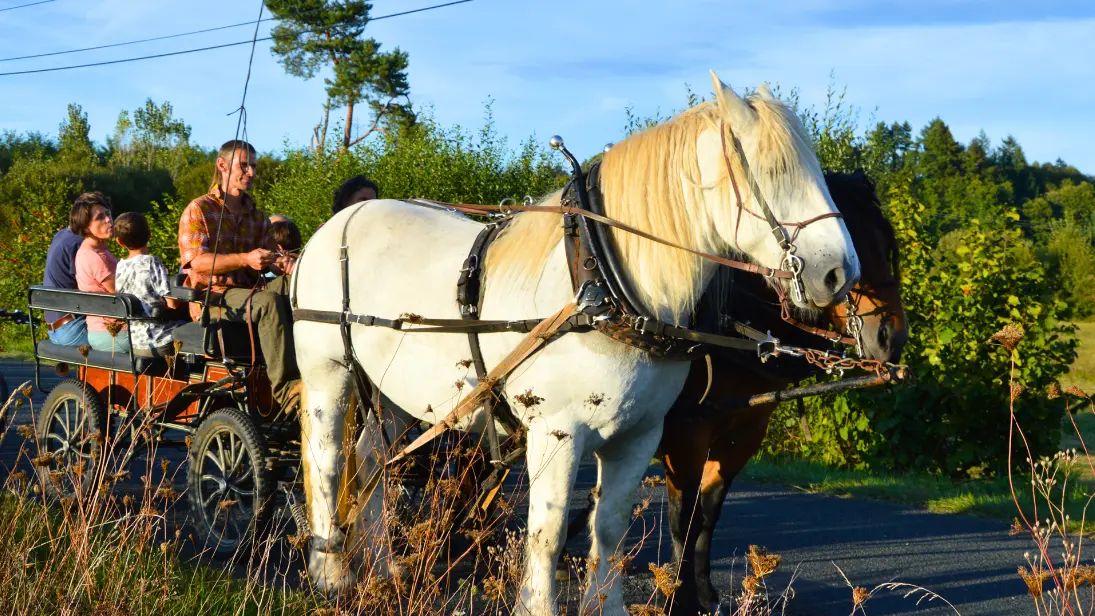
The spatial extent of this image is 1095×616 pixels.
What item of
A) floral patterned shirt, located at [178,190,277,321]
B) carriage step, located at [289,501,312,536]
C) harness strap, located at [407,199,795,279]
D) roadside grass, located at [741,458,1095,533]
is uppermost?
floral patterned shirt, located at [178,190,277,321]

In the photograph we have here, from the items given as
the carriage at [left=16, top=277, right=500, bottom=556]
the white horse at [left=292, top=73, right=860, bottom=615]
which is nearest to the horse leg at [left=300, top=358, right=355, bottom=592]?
the carriage at [left=16, top=277, right=500, bottom=556]

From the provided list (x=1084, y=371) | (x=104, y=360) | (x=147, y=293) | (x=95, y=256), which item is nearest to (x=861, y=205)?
(x=147, y=293)

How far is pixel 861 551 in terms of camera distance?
5.74m

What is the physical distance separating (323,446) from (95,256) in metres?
2.73

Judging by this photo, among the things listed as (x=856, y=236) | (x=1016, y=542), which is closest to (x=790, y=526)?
(x=1016, y=542)

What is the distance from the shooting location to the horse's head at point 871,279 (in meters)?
4.13

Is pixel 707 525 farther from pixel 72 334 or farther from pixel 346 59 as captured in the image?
pixel 346 59

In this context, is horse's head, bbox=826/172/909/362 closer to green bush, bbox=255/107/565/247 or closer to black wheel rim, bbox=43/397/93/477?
black wheel rim, bbox=43/397/93/477

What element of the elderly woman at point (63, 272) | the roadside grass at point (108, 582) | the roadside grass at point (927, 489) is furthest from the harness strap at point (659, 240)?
the roadside grass at point (927, 489)

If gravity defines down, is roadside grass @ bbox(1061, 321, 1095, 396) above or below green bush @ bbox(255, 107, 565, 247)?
below

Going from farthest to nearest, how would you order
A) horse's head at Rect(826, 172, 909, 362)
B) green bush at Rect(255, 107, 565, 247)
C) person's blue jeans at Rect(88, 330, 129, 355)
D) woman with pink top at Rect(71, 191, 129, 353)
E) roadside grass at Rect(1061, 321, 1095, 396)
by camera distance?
1. roadside grass at Rect(1061, 321, 1095, 396)
2. green bush at Rect(255, 107, 565, 247)
3. woman with pink top at Rect(71, 191, 129, 353)
4. person's blue jeans at Rect(88, 330, 129, 355)
5. horse's head at Rect(826, 172, 909, 362)

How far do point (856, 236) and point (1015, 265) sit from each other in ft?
14.2

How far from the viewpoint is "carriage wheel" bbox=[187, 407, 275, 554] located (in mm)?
4918

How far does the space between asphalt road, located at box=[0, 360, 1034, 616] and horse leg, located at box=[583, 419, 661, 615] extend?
56 cm
